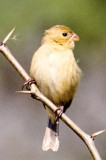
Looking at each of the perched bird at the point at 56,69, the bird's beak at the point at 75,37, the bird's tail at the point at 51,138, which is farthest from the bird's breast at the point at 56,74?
the bird's tail at the point at 51,138

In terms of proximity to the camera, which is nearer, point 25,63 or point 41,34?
point 41,34

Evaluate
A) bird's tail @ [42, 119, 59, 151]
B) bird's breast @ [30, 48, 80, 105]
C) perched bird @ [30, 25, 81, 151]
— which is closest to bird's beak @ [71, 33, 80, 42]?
perched bird @ [30, 25, 81, 151]

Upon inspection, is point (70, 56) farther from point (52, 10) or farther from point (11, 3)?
point (11, 3)

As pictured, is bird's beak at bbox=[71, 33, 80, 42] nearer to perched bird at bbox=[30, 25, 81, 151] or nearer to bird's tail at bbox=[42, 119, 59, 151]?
perched bird at bbox=[30, 25, 81, 151]

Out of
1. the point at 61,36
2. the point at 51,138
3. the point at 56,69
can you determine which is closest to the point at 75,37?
the point at 61,36

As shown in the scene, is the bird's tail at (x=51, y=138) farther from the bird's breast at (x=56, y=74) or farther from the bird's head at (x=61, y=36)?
the bird's head at (x=61, y=36)

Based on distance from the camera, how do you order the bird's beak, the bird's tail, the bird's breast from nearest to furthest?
the bird's breast < the bird's tail < the bird's beak

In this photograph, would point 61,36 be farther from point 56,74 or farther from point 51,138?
point 51,138

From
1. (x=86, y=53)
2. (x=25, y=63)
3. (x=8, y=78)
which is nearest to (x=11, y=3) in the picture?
(x=86, y=53)
